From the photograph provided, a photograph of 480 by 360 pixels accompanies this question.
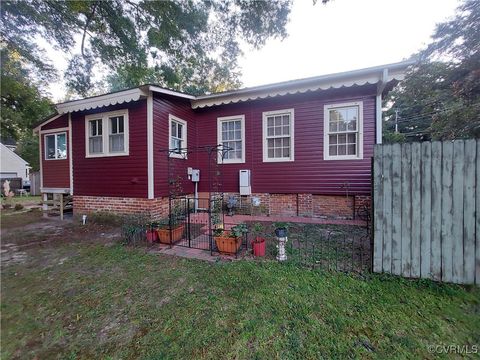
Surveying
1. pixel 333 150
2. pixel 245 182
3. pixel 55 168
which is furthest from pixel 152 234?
pixel 55 168

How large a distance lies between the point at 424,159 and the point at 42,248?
780 cm

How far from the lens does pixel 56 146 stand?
8273 millimetres

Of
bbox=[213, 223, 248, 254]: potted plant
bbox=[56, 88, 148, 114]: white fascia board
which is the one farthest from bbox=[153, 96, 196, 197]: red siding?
bbox=[213, 223, 248, 254]: potted plant

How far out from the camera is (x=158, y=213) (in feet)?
21.7

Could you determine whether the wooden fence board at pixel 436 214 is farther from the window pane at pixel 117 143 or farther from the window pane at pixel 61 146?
the window pane at pixel 61 146

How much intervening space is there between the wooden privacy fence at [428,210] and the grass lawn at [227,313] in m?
0.28

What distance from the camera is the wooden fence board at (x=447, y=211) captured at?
9.21 ft

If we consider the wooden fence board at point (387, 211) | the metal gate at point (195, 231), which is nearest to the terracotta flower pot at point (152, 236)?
the metal gate at point (195, 231)

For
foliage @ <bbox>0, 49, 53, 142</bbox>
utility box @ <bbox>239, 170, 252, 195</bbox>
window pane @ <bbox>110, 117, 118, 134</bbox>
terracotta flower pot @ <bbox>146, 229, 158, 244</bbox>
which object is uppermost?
foliage @ <bbox>0, 49, 53, 142</bbox>

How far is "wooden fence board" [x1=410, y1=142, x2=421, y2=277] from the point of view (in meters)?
2.94

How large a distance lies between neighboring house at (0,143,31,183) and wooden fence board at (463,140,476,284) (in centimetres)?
3361

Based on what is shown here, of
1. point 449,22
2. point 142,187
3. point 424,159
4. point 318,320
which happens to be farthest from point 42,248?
point 449,22

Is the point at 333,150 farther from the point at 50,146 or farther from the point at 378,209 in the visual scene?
the point at 50,146

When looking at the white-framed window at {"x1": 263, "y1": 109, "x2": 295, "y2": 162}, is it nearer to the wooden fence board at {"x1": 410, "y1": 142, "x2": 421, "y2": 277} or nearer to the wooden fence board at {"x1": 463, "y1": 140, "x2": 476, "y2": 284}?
the wooden fence board at {"x1": 410, "y1": 142, "x2": 421, "y2": 277}
